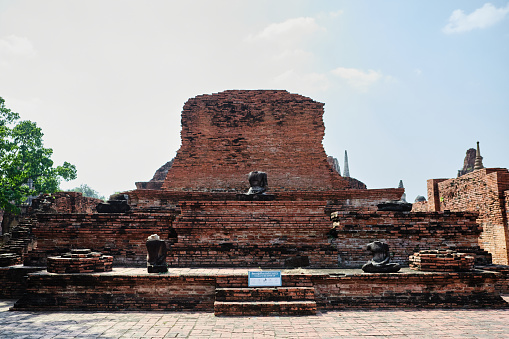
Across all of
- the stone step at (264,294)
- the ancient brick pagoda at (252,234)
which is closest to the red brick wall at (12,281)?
the ancient brick pagoda at (252,234)

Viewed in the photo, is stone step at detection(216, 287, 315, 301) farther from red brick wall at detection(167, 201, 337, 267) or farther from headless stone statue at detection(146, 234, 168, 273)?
red brick wall at detection(167, 201, 337, 267)

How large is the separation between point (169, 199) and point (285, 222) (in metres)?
3.72

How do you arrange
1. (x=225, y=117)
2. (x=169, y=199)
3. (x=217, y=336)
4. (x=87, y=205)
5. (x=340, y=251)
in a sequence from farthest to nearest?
(x=87, y=205) → (x=225, y=117) → (x=169, y=199) → (x=340, y=251) → (x=217, y=336)

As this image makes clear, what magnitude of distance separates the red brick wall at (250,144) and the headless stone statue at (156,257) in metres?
5.06

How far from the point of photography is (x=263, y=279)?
5578 mm

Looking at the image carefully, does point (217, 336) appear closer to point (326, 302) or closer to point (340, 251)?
point (326, 302)

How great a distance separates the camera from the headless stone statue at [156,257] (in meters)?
6.15

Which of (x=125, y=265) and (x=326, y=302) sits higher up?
(x=125, y=265)

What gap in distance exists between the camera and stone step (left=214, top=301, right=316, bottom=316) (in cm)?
525

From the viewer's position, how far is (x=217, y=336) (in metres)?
4.29

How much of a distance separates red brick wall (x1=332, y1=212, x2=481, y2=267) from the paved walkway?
1994mm

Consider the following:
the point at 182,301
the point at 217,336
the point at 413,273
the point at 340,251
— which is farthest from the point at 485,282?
the point at 182,301

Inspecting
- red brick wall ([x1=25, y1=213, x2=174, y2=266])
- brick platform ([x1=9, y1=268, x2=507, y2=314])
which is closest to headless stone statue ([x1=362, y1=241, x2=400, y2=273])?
brick platform ([x1=9, y1=268, x2=507, y2=314])

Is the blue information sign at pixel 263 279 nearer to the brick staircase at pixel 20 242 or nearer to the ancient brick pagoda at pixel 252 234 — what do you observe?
the ancient brick pagoda at pixel 252 234
